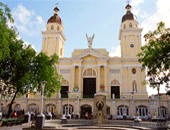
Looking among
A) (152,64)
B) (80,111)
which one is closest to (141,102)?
(80,111)

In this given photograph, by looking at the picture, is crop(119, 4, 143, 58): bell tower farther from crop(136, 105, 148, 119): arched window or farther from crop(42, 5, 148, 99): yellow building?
crop(136, 105, 148, 119): arched window

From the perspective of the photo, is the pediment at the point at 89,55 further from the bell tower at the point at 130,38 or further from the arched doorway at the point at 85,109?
the arched doorway at the point at 85,109

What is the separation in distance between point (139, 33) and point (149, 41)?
1097 inches

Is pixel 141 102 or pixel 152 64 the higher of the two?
pixel 152 64

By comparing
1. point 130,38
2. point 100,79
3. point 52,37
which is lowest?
point 100,79

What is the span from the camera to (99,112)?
21766 mm

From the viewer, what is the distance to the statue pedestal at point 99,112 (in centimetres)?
2155

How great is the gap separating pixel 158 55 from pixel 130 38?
95.3 feet

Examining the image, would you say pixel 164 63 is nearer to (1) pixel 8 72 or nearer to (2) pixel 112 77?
(1) pixel 8 72

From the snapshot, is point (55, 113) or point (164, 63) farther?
point (55, 113)

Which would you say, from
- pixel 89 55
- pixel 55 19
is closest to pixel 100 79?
pixel 89 55

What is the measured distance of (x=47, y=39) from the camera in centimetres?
4828

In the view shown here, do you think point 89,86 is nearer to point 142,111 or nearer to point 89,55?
point 89,55

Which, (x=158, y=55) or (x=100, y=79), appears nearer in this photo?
(x=158, y=55)
